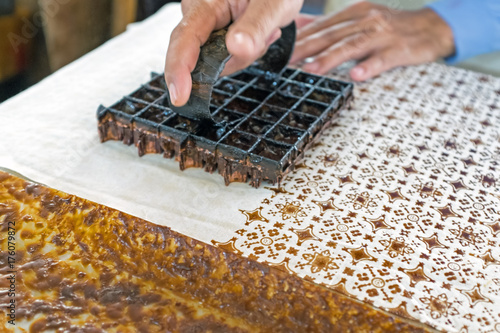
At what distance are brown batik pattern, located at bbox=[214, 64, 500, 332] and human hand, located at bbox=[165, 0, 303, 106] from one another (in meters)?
0.24

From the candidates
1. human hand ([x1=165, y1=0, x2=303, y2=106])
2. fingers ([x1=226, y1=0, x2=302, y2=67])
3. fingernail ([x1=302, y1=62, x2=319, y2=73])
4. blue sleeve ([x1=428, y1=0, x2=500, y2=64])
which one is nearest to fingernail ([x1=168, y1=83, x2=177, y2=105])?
human hand ([x1=165, y1=0, x2=303, y2=106])

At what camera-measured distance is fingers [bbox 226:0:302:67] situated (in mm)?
792

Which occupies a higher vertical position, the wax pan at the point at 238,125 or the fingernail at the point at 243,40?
the fingernail at the point at 243,40

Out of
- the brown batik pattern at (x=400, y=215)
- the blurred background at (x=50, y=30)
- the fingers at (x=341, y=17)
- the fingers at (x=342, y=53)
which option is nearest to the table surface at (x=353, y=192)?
the brown batik pattern at (x=400, y=215)

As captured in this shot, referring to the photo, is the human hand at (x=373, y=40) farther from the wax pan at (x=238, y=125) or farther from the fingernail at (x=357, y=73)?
the wax pan at (x=238, y=125)

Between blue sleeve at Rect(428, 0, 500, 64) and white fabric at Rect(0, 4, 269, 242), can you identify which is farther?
blue sleeve at Rect(428, 0, 500, 64)

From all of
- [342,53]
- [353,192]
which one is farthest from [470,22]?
[353,192]

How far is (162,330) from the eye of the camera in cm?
62

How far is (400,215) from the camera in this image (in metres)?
0.80

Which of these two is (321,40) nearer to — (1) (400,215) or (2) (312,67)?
(2) (312,67)

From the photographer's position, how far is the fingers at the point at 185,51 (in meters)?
0.79

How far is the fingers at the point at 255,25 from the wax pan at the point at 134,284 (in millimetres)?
320

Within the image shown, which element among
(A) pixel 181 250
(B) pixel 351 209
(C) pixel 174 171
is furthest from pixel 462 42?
(A) pixel 181 250

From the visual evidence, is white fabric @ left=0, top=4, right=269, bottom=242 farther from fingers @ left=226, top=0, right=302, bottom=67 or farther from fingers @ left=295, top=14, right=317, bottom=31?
fingers @ left=295, top=14, right=317, bottom=31
